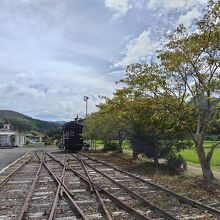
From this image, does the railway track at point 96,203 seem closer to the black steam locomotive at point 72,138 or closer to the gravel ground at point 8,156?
the gravel ground at point 8,156

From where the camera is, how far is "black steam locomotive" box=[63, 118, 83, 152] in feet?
140

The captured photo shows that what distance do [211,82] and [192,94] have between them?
1251 mm

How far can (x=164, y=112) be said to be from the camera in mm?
14930

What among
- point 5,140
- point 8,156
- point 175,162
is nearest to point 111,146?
point 8,156

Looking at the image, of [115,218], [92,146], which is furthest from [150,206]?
[92,146]

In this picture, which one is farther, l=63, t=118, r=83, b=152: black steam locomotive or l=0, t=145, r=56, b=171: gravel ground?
l=63, t=118, r=83, b=152: black steam locomotive

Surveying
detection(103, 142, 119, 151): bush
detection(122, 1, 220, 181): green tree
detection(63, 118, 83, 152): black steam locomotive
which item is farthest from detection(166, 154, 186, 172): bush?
detection(63, 118, 83, 152): black steam locomotive

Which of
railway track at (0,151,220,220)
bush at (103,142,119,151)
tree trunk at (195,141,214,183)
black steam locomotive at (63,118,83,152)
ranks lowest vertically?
railway track at (0,151,220,220)

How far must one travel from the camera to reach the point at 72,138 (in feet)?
141

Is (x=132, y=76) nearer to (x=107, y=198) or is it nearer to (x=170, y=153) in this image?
(x=170, y=153)

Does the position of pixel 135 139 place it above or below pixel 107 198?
above

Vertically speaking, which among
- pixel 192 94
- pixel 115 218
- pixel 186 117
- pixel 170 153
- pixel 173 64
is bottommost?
pixel 115 218

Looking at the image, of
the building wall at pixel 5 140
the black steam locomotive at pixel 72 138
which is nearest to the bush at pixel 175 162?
the black steam locomotive at pixel 72 138

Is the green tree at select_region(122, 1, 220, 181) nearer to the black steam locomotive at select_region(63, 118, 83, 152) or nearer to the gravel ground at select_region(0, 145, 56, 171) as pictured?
the gravel ground at select_region(0, 145, 56, 171)
